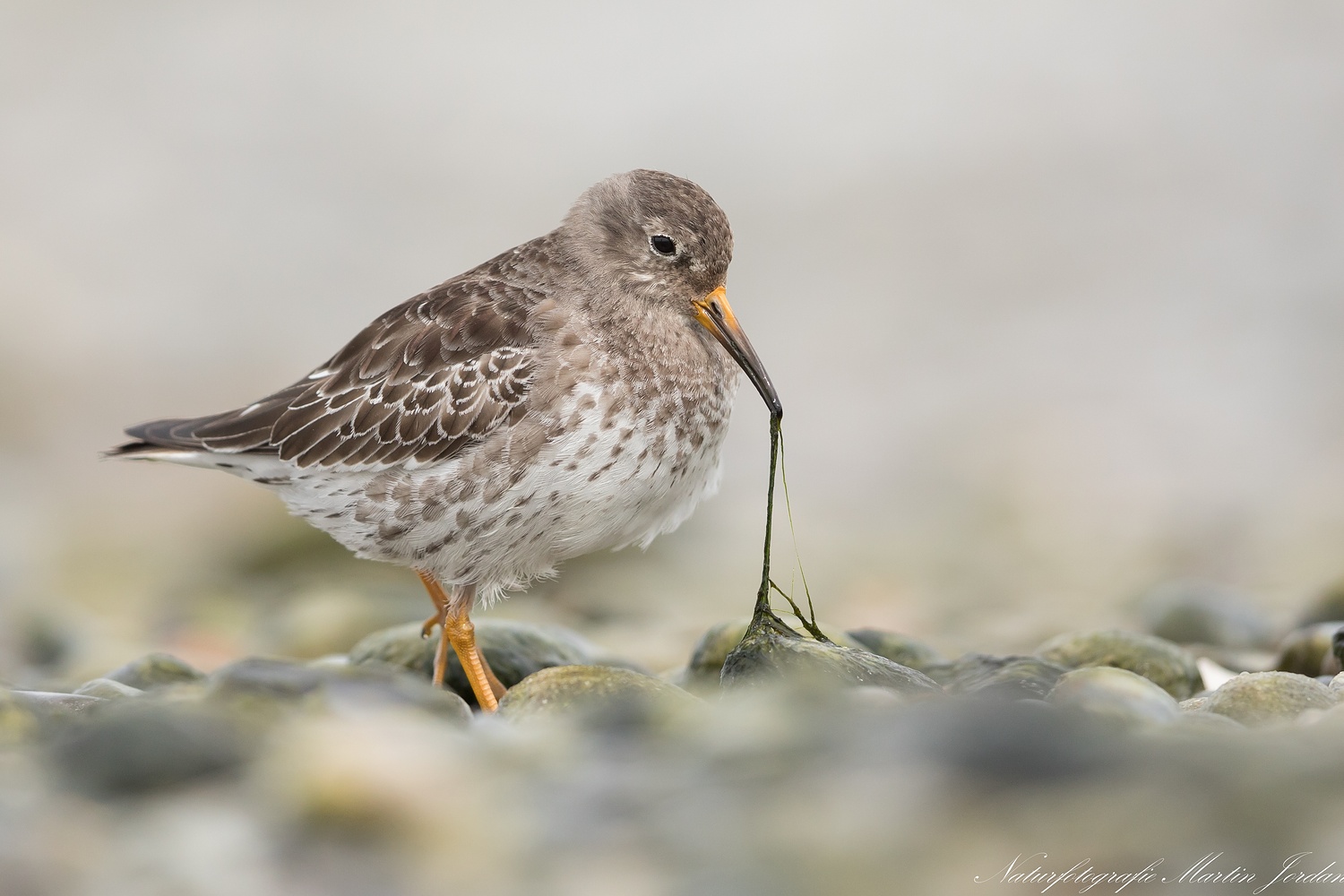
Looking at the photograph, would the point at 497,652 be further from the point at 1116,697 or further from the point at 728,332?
the point at 1116,697

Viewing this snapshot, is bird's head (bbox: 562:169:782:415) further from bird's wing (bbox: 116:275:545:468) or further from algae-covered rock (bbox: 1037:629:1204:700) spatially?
algae-covered rock (bbox: 1037:629:1204:700)

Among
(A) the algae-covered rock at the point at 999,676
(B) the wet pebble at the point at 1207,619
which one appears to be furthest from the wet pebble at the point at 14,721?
(B) the wet pebble at the point at 1207,619

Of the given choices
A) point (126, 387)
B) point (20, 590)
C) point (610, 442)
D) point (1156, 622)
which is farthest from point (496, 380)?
point (126, 387)

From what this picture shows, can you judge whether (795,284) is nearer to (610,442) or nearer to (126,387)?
(126,387)

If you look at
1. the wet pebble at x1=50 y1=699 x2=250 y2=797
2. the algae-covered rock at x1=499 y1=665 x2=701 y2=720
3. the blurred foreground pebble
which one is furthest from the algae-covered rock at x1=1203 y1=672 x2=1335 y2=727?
the wet pebble at x1=50 y1=699 x2=250 y2=797

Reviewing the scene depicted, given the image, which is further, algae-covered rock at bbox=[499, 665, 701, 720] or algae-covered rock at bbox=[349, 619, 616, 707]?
algae-covered rock at bbox=[349, 619, 616, 707]
